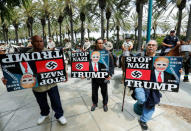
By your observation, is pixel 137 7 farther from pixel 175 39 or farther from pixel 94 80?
pixel 94 80

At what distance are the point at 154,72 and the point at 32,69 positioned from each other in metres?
2.50

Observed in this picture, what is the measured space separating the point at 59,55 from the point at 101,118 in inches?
71.9

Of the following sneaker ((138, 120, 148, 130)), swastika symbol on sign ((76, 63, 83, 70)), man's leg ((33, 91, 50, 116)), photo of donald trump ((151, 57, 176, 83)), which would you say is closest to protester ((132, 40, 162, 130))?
sneaker ((138, 120, 148, 130))

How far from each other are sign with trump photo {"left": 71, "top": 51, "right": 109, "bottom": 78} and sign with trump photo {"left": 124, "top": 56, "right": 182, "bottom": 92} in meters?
0.55

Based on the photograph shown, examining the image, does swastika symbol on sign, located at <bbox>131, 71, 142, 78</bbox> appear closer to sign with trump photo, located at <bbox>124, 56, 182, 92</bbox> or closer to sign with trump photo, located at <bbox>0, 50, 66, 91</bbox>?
sign with trump photo, located at <bbox>124, 56, 182, 92</bbox>

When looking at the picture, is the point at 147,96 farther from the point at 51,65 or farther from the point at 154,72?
the point at 51,65

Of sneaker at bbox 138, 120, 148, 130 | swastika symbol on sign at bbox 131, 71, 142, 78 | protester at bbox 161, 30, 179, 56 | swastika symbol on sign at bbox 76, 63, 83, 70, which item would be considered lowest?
sneaker at bbox 138, 120, 148, 130

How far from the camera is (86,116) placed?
2.87m

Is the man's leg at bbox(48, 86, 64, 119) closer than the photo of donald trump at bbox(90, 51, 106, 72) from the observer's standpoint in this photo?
Yes

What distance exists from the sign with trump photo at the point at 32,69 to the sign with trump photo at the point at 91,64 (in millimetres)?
498

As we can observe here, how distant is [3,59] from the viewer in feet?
6.67

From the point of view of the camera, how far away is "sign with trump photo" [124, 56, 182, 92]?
7.26 feet

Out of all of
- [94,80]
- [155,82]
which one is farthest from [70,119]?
[155,82]

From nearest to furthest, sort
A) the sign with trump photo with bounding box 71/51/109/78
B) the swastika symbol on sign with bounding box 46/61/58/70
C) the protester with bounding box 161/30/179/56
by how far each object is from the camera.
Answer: the swastika symbol on sign with bounding box 46/61/58/70 → the sign with trump photo with bounding box 71/51/109/78 → the protester with bounding box 161/30/179/56
